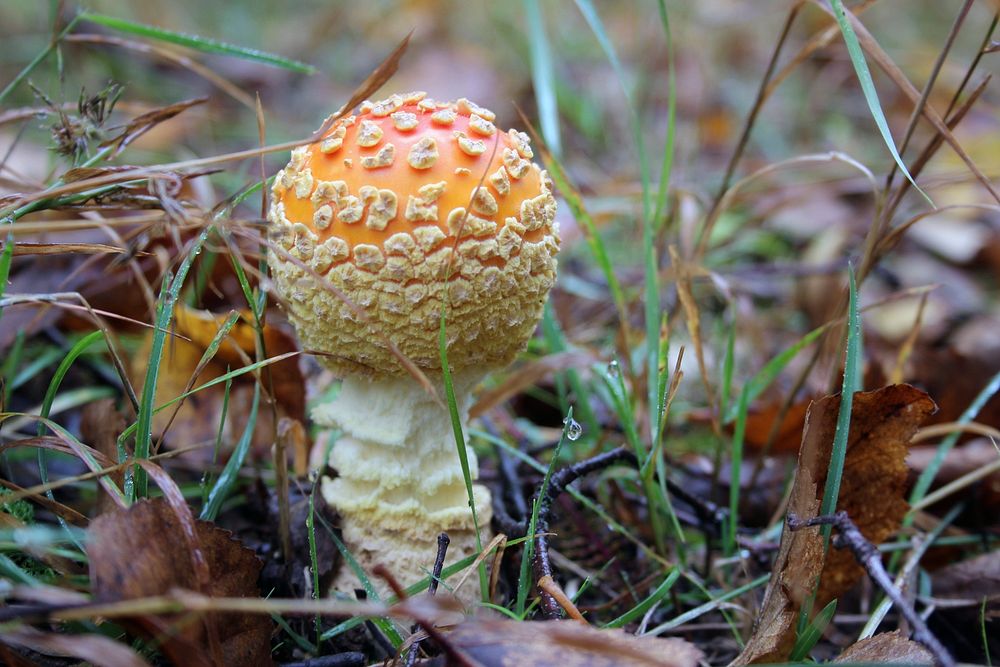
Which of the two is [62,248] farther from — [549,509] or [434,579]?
[549,509]

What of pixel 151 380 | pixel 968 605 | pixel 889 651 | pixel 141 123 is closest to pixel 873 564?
pixel 889 651

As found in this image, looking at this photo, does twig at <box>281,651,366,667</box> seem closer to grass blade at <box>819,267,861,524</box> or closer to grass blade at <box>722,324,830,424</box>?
grass blade at <box>819,267,861,524</box>

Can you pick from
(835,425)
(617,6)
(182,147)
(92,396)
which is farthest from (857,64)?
(617,6)

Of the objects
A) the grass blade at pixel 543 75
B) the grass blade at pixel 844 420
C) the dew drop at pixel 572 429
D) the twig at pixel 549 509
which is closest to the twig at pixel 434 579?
the twig at pixel 549 509

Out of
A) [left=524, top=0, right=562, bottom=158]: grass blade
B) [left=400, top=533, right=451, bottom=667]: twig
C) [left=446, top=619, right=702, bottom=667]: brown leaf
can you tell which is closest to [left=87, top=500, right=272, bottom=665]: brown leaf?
[left=400, top=533, right=451, bottom=667]: twig

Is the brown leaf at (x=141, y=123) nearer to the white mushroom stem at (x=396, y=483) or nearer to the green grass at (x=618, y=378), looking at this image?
the green grass at (x=618, y=378)

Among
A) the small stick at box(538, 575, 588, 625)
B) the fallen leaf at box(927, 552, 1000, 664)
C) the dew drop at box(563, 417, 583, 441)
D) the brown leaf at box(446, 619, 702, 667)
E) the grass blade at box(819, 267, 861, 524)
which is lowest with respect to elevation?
the fallen leaf at box(927, 552, 1000, 664)
